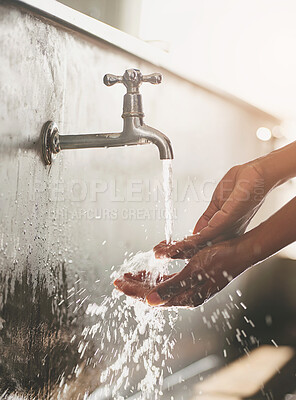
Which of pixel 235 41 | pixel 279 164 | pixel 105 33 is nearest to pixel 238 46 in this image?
pixel 235 41

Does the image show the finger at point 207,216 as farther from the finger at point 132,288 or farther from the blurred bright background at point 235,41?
the blurred bright background at point 235,41

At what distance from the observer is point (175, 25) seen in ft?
4.36

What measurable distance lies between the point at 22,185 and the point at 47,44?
221 mm

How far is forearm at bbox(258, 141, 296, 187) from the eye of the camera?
2.34ft

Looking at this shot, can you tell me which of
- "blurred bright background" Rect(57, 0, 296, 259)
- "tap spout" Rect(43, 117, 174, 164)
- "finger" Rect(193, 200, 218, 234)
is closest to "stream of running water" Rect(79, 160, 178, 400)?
"finger" Rect(193, 200, 218, 234)

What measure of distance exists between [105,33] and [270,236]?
47 cm

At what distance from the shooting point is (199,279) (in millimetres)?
655

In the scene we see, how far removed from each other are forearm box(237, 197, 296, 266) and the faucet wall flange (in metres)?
0.32

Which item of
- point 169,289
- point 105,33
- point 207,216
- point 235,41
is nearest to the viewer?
point 169,289

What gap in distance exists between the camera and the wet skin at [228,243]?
652mm

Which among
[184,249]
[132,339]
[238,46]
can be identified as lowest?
[132,339]

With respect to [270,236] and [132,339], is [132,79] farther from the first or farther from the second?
[132,339]

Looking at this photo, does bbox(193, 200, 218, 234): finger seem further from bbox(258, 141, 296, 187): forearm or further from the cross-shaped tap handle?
the cross-shaped tap handle

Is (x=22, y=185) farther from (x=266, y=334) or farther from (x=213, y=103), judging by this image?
(x=266, y=334)
